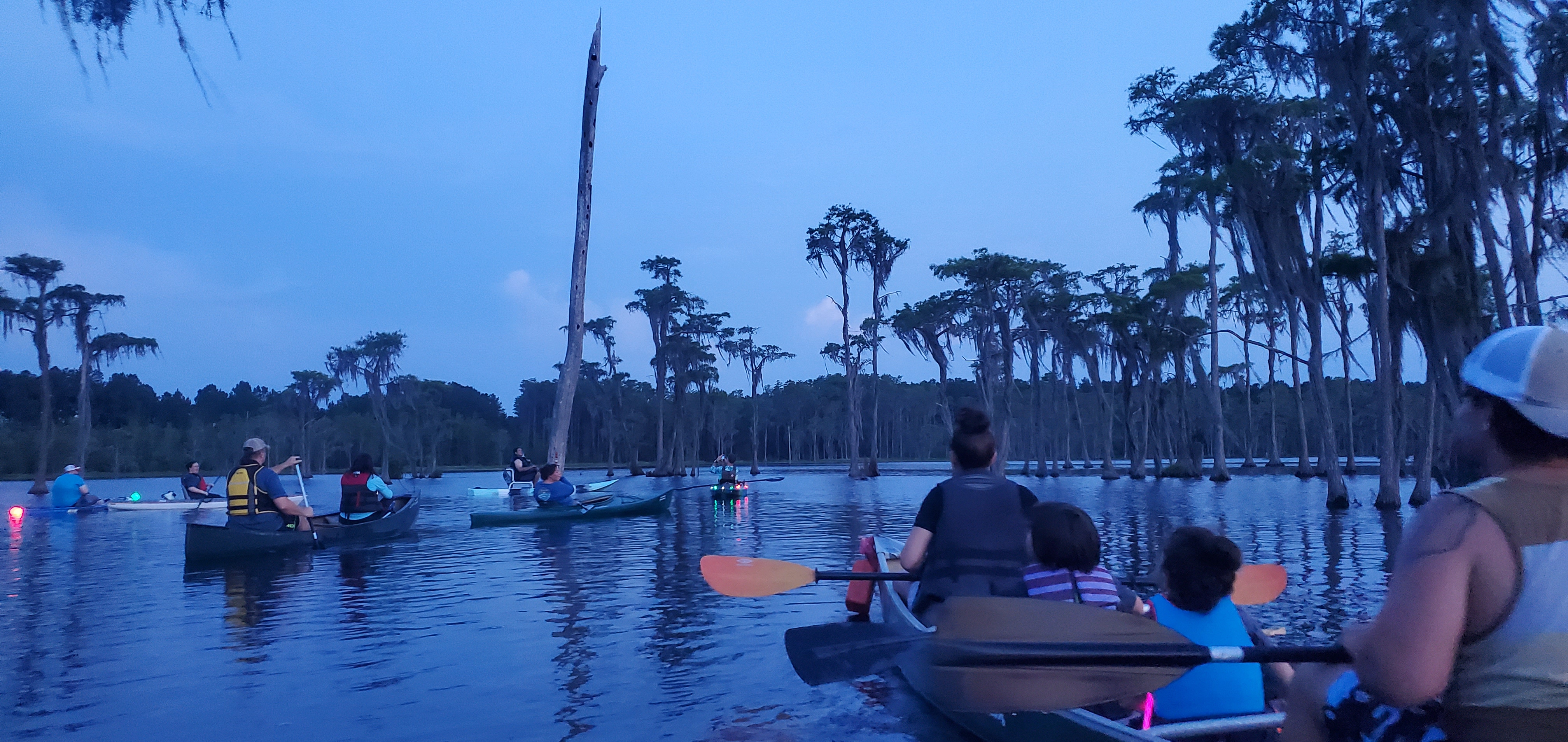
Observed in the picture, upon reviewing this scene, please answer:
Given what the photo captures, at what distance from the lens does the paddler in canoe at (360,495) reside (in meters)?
16.6

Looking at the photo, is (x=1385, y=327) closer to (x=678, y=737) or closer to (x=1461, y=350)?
(x=1461, y=350)

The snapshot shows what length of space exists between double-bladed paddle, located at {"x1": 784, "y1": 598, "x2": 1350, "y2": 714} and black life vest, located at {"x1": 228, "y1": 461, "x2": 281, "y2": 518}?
1456 centimetres

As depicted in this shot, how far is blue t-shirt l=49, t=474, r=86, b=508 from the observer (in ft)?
85.6

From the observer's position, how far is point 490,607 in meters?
10.0

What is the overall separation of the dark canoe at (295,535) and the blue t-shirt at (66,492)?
Answer: 1389 centimetres

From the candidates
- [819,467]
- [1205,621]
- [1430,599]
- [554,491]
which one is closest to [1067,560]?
[1205,621]

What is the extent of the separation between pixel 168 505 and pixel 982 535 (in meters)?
29.2

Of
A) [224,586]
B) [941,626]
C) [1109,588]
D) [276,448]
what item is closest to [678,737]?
[1109,588]

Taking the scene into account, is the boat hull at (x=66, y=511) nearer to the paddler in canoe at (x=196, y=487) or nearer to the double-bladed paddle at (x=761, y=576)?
the paddler in canoe at (x=196, y=487)

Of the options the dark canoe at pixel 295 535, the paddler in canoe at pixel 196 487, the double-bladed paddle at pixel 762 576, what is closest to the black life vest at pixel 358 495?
the dark canoe at pixel 295 535

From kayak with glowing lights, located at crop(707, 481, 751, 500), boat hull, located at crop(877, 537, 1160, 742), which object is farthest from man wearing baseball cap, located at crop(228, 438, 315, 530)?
kayak with glowing lights, located at crop(707, 481, 751, 500)

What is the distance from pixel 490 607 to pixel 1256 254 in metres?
24.2

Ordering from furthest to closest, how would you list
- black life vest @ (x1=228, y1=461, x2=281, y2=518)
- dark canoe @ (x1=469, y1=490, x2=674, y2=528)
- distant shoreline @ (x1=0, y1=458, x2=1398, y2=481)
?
distant shoreline @ (x1=0, y1=458, x2=1398, y2=481)
dark canoe @ (x1=469, y1=490, x2=674, y2=528)
black life vest @ (x1=228, y1=461, x2=281, y2=518)

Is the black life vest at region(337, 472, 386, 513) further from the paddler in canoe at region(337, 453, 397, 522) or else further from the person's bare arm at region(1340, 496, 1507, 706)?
the person's bare arm at region(1340, 496, 1507, 706)
